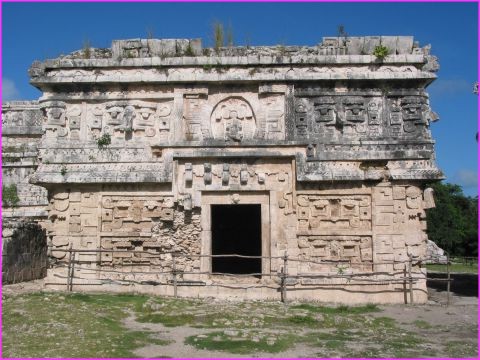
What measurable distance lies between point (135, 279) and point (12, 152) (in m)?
7.44

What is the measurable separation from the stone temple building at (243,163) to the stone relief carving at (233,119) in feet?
0.10

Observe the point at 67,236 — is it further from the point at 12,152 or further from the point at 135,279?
the point at 12,152

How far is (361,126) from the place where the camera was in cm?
1082

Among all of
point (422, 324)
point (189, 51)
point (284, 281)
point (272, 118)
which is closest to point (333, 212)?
point (284, 281)

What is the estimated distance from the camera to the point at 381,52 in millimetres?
10805

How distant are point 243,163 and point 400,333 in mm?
4601

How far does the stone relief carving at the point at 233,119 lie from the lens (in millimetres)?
10875

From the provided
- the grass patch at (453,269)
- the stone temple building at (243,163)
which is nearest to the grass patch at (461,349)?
the stone temple building at (243,163)

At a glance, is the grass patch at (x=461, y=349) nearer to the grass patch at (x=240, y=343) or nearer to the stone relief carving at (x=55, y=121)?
the grass patch at (x=240, y=343)

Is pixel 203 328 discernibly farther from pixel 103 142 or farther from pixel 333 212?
pixel 103 142

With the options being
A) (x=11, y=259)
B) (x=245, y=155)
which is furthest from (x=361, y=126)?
(x=11, y=259)

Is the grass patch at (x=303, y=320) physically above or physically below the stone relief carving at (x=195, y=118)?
below

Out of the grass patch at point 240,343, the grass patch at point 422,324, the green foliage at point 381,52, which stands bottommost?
the grass patch at point 422,324

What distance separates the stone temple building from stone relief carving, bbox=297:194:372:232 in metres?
0.02
